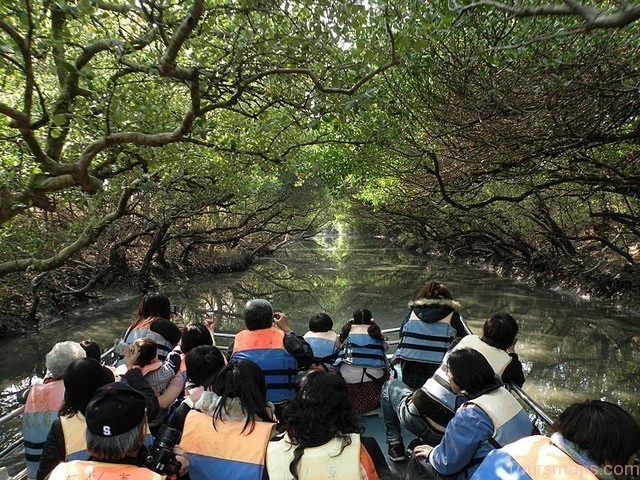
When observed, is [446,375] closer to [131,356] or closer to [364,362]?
[364,362]

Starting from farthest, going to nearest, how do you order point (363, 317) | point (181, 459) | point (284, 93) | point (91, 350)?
point (284, 93)
point (363, 317)
point (91, 350)
point (181, 459)

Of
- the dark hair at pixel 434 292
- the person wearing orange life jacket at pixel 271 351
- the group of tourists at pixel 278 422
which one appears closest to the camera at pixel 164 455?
the group of tourists at pixel 278 422

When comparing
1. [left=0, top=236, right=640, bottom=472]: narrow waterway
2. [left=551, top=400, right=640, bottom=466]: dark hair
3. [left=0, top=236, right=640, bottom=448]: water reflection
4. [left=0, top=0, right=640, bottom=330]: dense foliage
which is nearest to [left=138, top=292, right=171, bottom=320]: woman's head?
[left=0, top=0, right=640, bottom=330]: dense foliage

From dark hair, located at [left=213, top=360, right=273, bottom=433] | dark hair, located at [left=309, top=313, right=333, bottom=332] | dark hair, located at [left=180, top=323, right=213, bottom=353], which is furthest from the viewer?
dark hair, located at [left=309, top=313, right=333, bottom=332]

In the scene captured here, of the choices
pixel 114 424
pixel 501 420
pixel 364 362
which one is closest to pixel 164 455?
pixel 114 424

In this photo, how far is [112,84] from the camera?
4504 millimetres

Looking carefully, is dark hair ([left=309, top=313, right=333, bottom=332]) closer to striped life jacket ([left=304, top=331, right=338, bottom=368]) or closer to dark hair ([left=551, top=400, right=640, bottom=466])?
striped life jacket ([left=304, top=331, right=338, bottom=368])

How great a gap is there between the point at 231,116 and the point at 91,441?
694 cm

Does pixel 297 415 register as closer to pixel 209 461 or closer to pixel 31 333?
pixel 209 461

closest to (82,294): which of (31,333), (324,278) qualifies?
(31,333)

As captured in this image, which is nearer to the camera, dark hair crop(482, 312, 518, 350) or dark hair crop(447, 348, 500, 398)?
dark hair crop(447, 348, 500, 398)

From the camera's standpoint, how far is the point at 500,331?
2.99m

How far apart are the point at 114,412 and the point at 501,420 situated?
5.75 feet

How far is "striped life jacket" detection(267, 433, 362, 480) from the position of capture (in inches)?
76.9
